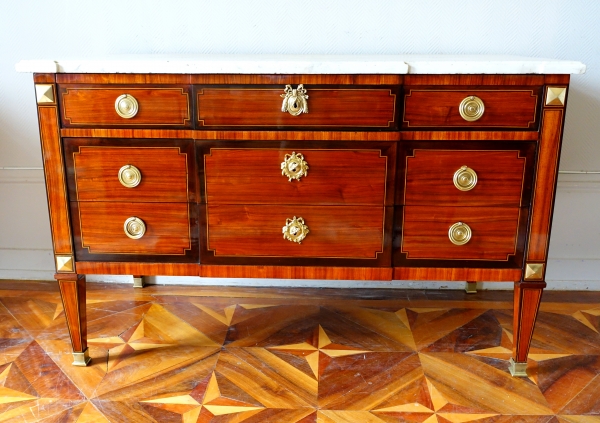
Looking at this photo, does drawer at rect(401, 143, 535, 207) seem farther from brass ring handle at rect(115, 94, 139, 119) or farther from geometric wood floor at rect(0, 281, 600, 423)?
brass ring handle at rect(115, 94, 139, 119)

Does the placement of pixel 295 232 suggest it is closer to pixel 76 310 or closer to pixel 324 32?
pixel 76 310

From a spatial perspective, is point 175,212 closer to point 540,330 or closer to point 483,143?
point 483,143

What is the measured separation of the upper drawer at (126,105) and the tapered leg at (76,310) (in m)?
0.39

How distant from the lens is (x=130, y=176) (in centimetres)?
127

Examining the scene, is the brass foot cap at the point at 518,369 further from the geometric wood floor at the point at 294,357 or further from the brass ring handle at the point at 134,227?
the brass ring handle at the point at 134,227

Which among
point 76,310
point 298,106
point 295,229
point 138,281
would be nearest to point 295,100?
point 298,106

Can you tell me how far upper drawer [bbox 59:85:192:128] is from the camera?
3.98ft

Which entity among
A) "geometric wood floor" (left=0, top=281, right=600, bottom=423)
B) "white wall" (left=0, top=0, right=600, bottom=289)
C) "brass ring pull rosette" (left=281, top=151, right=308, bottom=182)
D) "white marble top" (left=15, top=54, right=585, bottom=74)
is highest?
"white wall" (left=0, top=0, right=600, bottom=289)

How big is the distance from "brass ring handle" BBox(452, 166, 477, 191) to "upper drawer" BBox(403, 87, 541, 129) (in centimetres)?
10

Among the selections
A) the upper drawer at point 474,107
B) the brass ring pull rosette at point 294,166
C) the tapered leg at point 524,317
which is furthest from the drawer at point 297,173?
the tapered leg at point 524,317

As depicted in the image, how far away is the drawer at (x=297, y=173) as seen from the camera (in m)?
1.24

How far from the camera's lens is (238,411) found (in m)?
1.26

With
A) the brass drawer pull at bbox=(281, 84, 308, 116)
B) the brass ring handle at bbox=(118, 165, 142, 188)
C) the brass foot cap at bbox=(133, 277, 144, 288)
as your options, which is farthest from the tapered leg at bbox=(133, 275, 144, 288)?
the brass drawer pull at bbox=(281, 84, 308, 116)

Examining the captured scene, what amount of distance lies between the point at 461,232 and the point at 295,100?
0.49 metres
